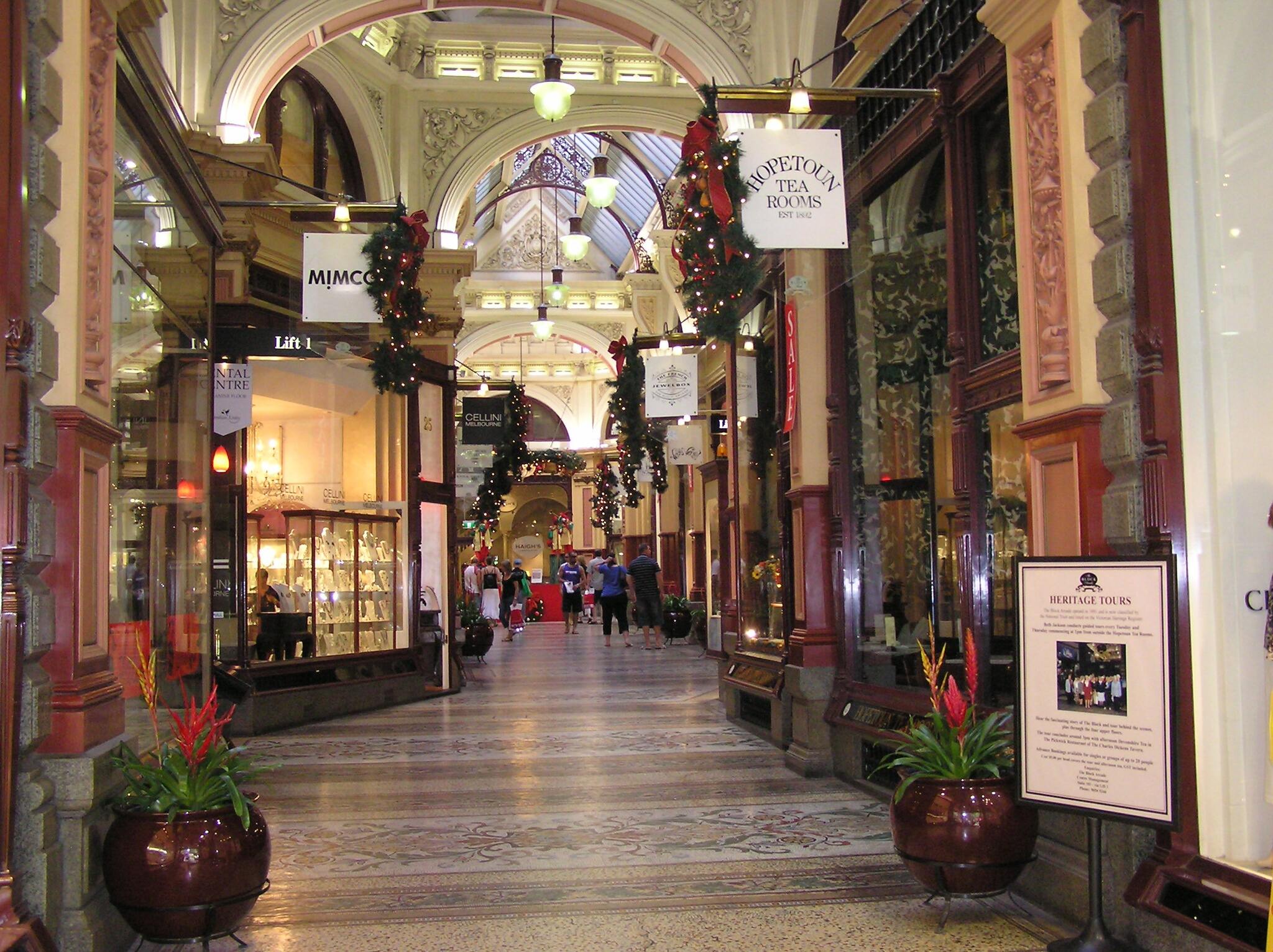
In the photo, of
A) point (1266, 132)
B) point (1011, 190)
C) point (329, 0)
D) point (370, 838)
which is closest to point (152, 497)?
point (370, 838)

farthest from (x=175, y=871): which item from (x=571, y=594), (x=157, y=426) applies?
(x=571, y=594)

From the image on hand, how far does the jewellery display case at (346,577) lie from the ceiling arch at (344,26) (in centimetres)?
380

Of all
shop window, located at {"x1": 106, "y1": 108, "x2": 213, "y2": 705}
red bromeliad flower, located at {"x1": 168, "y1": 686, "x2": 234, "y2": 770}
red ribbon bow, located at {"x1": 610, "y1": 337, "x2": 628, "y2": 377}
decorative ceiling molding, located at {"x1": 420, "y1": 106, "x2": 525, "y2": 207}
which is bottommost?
red bromeliad flower, located at {"x1": 168, "y1": 686, "x2": 234, "y2": 770}

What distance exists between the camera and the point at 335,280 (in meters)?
9.08

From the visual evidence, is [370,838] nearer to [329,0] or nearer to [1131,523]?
[1131,523]

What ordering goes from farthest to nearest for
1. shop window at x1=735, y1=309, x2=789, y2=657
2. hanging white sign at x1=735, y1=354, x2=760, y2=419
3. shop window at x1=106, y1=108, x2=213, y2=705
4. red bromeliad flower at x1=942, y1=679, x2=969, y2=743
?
1. hanging white sign at x1=735, y1=354, x2=760, y2=419
2. shop window at x1=735, y1=309, x2=789, y2=657
3. shop window at x1=106, y1=108, x2=213, y2=705
4. red bromeliad flower at x1=942, y1=679, x2=969, y2=743

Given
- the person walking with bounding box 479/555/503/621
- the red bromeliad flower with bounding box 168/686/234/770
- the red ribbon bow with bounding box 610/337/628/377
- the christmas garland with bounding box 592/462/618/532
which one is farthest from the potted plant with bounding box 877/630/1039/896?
the christmas garland with bounding box 592/462/618/532

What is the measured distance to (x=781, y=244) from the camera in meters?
6.35

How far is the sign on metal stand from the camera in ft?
12.3

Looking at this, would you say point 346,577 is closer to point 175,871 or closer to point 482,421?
point 482,421

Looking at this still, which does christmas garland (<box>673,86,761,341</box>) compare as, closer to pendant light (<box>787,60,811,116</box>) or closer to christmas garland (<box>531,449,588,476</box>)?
pendant light (<box>787,60,811,116</box>)

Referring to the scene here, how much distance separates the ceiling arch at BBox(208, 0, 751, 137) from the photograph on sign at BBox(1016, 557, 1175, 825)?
7320mm

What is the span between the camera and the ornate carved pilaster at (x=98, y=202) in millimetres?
4422

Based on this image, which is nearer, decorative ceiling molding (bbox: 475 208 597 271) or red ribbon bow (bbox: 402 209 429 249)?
red ribbon bow (bbox: 402 209 429 249)
